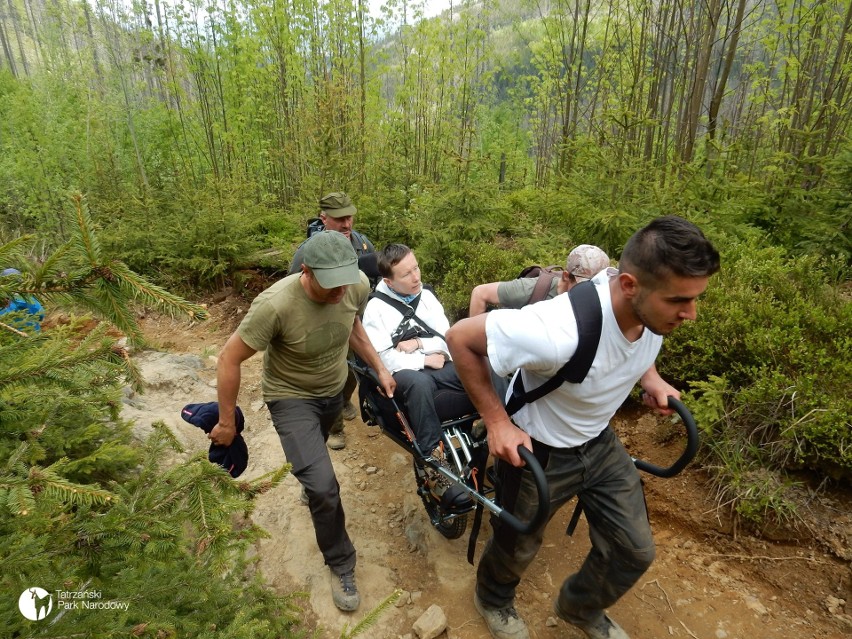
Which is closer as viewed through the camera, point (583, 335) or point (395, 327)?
point (583, 335)

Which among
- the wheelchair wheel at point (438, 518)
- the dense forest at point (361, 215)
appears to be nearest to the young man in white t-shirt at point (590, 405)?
the wheelchair wheel at point (438, 518)

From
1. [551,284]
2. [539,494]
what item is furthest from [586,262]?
[539,494]

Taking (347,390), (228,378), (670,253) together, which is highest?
(670,253)

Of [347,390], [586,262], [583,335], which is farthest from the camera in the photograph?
[347,390]

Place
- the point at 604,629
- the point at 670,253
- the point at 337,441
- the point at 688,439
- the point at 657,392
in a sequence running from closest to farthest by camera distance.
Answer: the point at 670,253 → the point at 688,439 → the point at 657,392 → the point at 604,629 → the point at 337,441

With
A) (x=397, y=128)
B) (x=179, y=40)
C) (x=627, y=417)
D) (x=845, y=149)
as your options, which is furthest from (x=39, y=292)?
(x=179, y=40)

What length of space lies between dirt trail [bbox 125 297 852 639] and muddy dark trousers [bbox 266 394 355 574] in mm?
328

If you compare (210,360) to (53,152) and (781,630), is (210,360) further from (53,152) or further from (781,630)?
(53,152)

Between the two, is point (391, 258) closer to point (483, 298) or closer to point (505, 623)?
point (483, 298)

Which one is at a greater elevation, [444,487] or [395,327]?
[395,327]

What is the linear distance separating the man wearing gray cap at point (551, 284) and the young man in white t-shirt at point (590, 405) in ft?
3.09

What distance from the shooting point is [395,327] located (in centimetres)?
354

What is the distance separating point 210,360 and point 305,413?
3.95m

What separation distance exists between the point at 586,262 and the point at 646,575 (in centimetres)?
199
